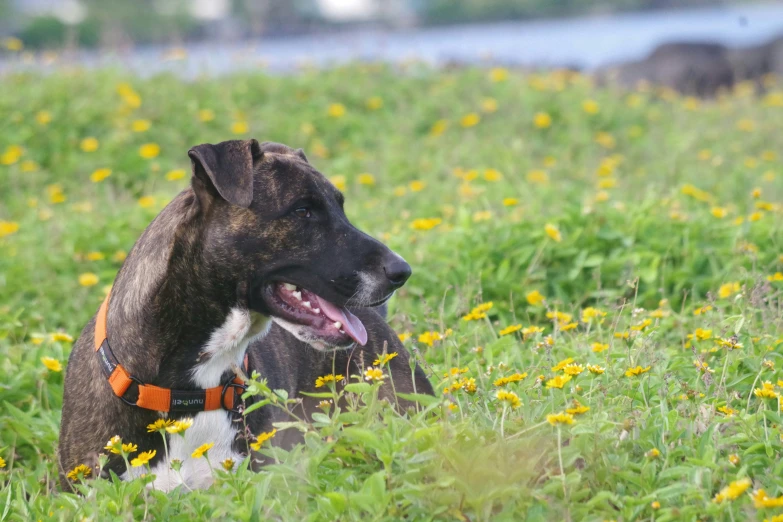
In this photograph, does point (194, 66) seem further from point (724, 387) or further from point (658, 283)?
point (724, 387)

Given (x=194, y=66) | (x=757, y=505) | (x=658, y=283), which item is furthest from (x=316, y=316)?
(x=194, y=66)

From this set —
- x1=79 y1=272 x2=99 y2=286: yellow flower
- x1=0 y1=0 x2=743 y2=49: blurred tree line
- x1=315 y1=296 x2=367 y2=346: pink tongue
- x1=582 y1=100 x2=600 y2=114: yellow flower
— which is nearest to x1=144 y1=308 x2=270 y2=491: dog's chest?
x1=315 y1=296 x2=367 y2=346: pink tongue

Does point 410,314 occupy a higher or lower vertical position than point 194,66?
lower

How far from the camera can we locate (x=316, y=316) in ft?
10.7

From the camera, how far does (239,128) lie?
8.88 metres

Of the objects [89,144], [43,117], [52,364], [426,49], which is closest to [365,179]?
[89,144]

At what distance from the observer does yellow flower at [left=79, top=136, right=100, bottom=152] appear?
26.7 ft

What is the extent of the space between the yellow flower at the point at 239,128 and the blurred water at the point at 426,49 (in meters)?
1.69

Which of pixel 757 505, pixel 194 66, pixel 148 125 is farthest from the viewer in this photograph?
pixel 194 66

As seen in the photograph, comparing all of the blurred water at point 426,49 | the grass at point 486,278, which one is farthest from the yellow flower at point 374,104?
the blurred water at point 426,49

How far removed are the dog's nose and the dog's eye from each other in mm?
335

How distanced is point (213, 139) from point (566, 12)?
2258cm

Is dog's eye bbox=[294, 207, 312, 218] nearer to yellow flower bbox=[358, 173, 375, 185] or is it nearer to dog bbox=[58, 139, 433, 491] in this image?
dog bbox=[58, 139, 433, 491]

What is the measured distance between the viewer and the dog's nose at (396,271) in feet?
10.7
